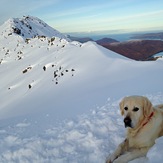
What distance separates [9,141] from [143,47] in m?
36.9

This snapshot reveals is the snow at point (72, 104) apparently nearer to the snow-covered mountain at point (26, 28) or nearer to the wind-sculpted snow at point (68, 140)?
the wind-sculpted snow at point (68, 140)

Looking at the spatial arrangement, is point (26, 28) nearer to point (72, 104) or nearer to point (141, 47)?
point (141, 47)

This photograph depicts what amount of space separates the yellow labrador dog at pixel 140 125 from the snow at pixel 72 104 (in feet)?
1.37

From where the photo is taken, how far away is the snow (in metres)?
7.37

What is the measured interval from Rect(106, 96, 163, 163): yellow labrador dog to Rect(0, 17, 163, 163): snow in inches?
16.4

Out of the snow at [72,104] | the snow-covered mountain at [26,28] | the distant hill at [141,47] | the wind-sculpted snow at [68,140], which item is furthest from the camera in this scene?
the snow-covered mountain at [26,28]

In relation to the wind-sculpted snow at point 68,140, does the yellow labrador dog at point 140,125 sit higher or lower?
higher

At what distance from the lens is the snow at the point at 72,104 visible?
24.2 ft

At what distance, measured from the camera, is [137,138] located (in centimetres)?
650

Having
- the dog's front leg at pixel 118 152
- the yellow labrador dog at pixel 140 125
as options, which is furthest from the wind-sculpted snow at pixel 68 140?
the yellow labrador dog at pixel 140 125

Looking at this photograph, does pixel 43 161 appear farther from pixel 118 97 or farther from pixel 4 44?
pixel 4 44

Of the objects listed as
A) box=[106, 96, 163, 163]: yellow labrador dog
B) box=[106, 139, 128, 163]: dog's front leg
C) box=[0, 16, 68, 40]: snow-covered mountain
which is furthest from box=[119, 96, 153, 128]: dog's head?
box=[0, 16, 68, 40]: snow-covered mountain

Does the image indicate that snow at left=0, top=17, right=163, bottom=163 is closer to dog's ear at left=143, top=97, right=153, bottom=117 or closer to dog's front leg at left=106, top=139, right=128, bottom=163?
dog's front leg at left=106, top=139, right=128, bottom=163

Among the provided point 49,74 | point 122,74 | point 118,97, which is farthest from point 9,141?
point 49,74
